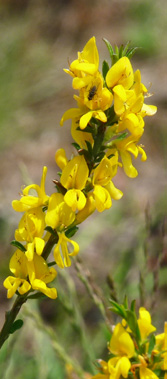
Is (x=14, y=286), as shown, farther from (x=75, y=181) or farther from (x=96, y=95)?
(x=96, y=95)

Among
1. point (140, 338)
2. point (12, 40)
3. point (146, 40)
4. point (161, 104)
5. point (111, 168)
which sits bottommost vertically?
point (161, 104)

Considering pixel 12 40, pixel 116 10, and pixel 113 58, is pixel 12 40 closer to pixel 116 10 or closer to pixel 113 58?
pixel 116 10

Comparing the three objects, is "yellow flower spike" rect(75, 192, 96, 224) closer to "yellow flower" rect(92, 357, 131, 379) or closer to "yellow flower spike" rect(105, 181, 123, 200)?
"yellow flower spike" rect(105, 181, 123, 200)

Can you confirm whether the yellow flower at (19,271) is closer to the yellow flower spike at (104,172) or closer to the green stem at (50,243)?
the green stem at (50,243)

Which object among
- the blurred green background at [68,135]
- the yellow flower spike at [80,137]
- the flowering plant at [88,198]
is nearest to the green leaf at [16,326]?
the flowering plant at [88,198]

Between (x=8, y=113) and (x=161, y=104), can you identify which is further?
(x=161, y=104)

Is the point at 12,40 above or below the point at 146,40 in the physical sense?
above

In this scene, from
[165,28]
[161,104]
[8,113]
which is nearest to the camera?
[8,113]

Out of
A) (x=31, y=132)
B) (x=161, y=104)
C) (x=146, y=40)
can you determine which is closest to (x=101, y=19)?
(x=146, y=40)

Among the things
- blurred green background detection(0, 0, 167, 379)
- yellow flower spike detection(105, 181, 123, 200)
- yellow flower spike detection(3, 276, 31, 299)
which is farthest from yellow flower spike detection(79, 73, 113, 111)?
blurred green background detection(0, 0, 167, 379)
